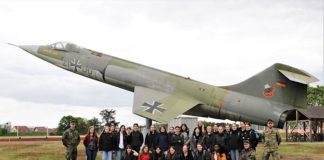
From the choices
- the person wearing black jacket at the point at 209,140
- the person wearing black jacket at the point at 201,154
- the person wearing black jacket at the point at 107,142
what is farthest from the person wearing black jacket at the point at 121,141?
the person wearing black jacket at the point at 209,140

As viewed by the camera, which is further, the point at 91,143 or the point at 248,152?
the point at 91,143

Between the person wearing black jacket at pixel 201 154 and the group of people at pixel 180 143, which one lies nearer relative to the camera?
the group of people at pixel 180 143

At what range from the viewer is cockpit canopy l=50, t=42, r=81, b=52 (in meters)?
19.8

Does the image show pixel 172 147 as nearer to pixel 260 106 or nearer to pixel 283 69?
pixel 260 106

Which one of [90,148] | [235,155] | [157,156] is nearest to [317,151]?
[235,155]

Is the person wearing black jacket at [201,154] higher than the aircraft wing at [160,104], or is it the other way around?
the aircraft wing at [160,104]

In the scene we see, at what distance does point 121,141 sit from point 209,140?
323cm

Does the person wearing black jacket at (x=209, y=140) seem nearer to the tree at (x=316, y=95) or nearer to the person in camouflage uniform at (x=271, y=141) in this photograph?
the person in camouflage uniform at (x=271, y=141)

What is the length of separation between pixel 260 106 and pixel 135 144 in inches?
211

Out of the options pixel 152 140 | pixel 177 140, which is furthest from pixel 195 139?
pixel 152 140

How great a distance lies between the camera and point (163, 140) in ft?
47.3

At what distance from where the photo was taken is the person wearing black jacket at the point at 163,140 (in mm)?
14406

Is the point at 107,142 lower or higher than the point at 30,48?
lower

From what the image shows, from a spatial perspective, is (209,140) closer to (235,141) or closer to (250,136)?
(235,141)
